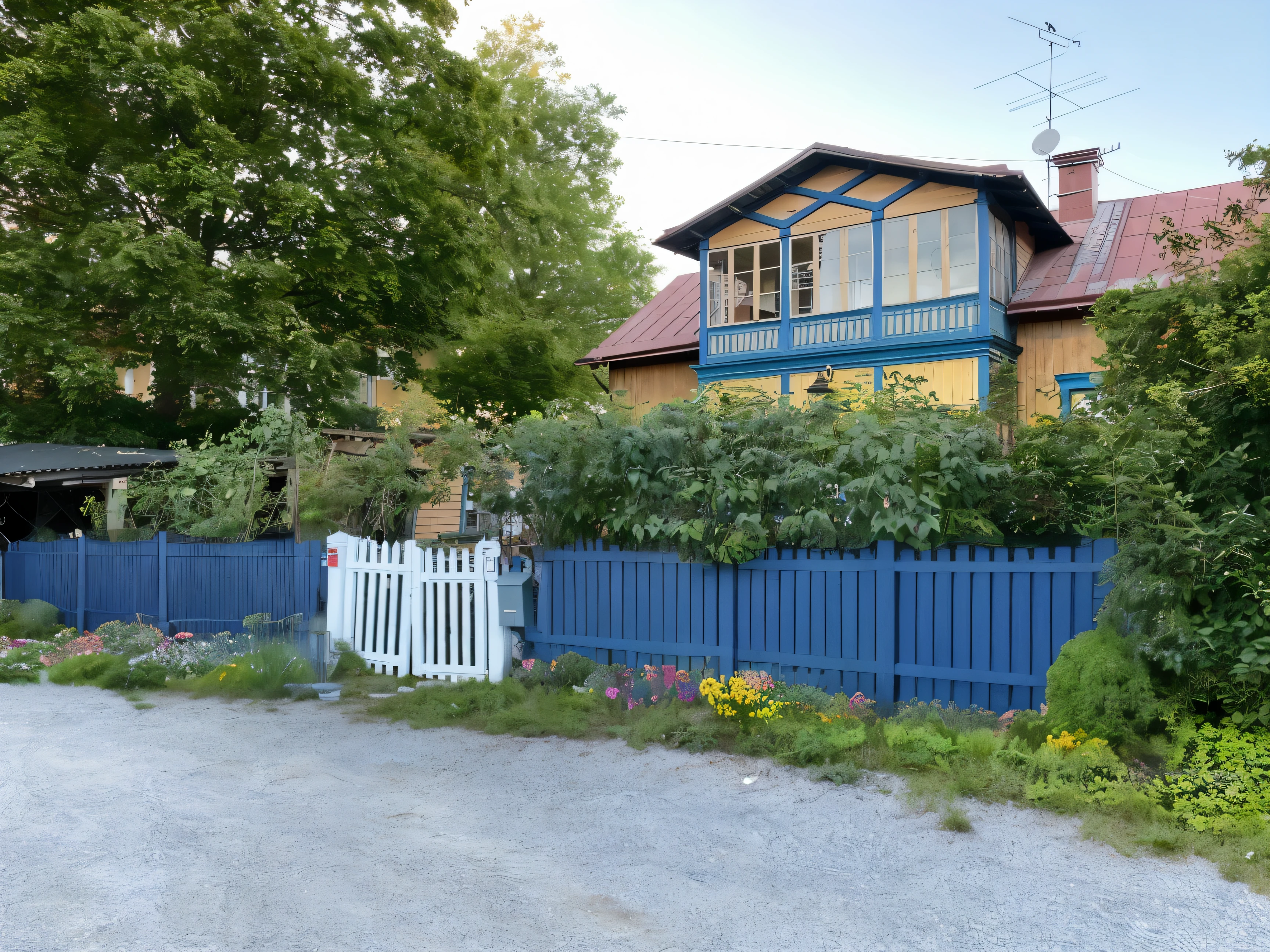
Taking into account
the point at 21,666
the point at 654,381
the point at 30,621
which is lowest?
the point at 21,666

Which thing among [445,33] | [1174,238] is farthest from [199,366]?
[1174,238]

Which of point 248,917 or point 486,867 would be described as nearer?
point 248,917

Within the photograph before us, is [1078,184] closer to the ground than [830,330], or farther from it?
farther from it

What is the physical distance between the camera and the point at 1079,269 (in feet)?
54.7

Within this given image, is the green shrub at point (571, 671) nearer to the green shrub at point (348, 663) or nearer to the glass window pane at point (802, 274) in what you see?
the green shrub at point (348, 663)

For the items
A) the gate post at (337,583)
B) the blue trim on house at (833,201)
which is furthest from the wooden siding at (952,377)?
the gate post at (337,583)

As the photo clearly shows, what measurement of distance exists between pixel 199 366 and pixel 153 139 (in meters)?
4.31

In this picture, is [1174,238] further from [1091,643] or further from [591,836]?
[591,836]

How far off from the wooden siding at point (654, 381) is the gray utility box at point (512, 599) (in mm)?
11107

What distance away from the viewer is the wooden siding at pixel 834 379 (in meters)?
16.5

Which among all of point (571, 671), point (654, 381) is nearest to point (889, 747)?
point (571, 671)

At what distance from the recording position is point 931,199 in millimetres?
16094

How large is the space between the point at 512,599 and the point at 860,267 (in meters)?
11.8

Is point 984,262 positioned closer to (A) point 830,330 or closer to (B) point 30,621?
(A) point 830,330
